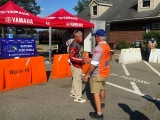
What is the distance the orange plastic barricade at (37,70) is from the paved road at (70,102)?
259 millimetres

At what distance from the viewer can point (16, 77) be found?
23.8 feet

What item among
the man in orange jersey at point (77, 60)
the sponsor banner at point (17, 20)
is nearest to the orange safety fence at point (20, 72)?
the man in orange jersey at point (77, 60)

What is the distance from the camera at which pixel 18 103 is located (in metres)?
5.77

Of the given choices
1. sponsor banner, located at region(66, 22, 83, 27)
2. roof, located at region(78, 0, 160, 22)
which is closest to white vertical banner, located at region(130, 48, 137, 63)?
sponsor banner, located at region(66, 22, 83, 27)

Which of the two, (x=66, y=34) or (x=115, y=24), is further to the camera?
(x=115, y=24)

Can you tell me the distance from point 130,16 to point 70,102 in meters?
17.8

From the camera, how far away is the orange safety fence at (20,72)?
22.9 feet

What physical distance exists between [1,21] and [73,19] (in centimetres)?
478

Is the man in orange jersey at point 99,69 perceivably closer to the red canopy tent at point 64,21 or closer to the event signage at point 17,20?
the event signage at point 17,20

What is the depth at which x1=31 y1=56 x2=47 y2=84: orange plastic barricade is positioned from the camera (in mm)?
7787

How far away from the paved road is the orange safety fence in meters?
0.27

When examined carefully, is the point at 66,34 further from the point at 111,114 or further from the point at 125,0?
the point at 111,114

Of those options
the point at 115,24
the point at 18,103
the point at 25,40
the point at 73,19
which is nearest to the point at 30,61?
the point at 25,40

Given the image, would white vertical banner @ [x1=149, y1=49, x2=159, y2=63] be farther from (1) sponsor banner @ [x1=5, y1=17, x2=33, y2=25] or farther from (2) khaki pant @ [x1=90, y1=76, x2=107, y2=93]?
(2) khaki pant @ [x1=90, y1=76, x2=107, y2=93]
